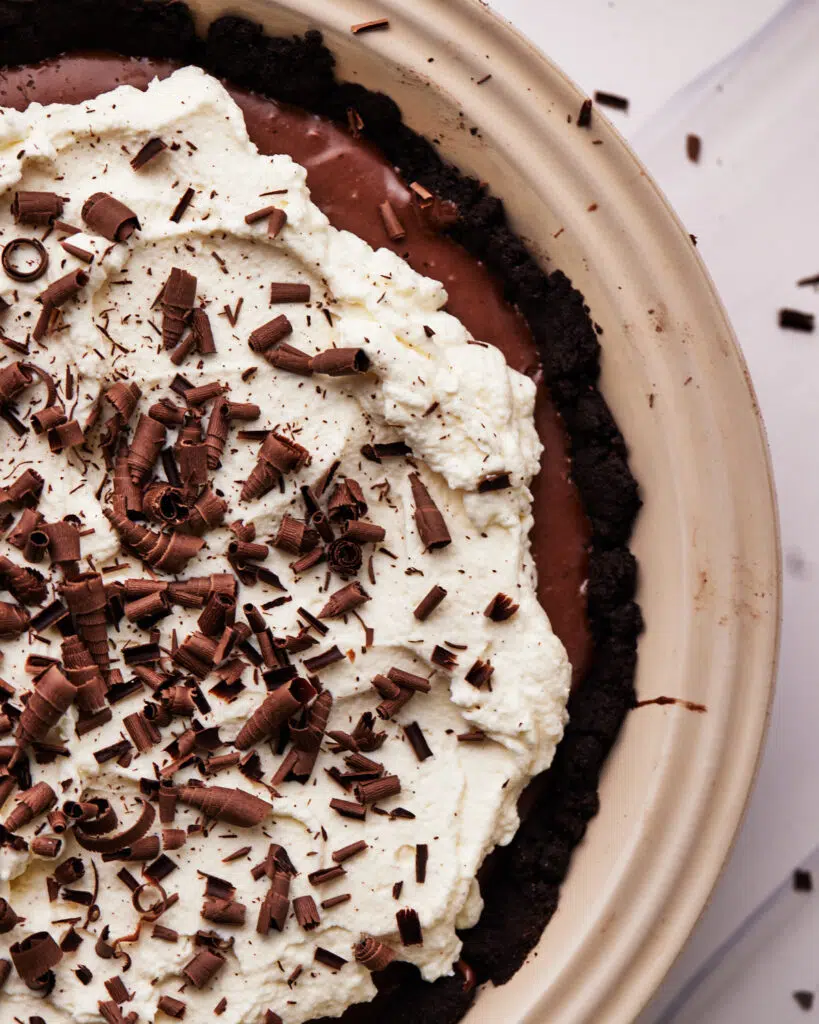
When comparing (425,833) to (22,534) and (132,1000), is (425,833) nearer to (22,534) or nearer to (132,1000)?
(132,1000)

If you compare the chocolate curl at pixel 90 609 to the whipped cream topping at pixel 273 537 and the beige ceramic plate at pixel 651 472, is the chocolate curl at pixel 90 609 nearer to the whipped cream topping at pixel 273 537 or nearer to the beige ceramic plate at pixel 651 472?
the whipped cream topping at pixel 273 537

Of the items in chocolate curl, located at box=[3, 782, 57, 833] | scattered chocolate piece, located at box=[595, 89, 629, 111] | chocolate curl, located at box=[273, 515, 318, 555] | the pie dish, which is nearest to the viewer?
chocolate curl, located at box=[3, 782, 57, 833]

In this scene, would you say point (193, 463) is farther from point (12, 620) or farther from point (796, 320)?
point (796, 320)

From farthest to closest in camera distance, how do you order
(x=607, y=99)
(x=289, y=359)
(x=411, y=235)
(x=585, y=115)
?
(x=607, y=99) → (x=411, y=235) → (x=585, y=115) → (x=289, y=359)

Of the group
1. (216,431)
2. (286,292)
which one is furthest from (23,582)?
(286,292)

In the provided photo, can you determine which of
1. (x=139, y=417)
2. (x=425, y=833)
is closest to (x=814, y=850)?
(x=425, y=833)

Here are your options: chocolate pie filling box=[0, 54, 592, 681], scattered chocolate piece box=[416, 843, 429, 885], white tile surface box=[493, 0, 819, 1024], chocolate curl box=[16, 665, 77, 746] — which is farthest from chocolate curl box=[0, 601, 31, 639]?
white tile surface box=[493, 0, 819, 1024]

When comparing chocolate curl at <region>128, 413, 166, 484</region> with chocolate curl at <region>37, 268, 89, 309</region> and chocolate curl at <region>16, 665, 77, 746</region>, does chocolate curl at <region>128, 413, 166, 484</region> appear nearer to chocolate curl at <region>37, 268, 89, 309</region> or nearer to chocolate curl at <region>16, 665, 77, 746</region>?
chocolate curl at <region>37, 268, 89, 309</region>

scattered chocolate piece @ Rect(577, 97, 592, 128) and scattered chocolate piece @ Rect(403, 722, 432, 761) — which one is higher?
scattered chocolate piece @ Rect(577, 97, 592, 128)
